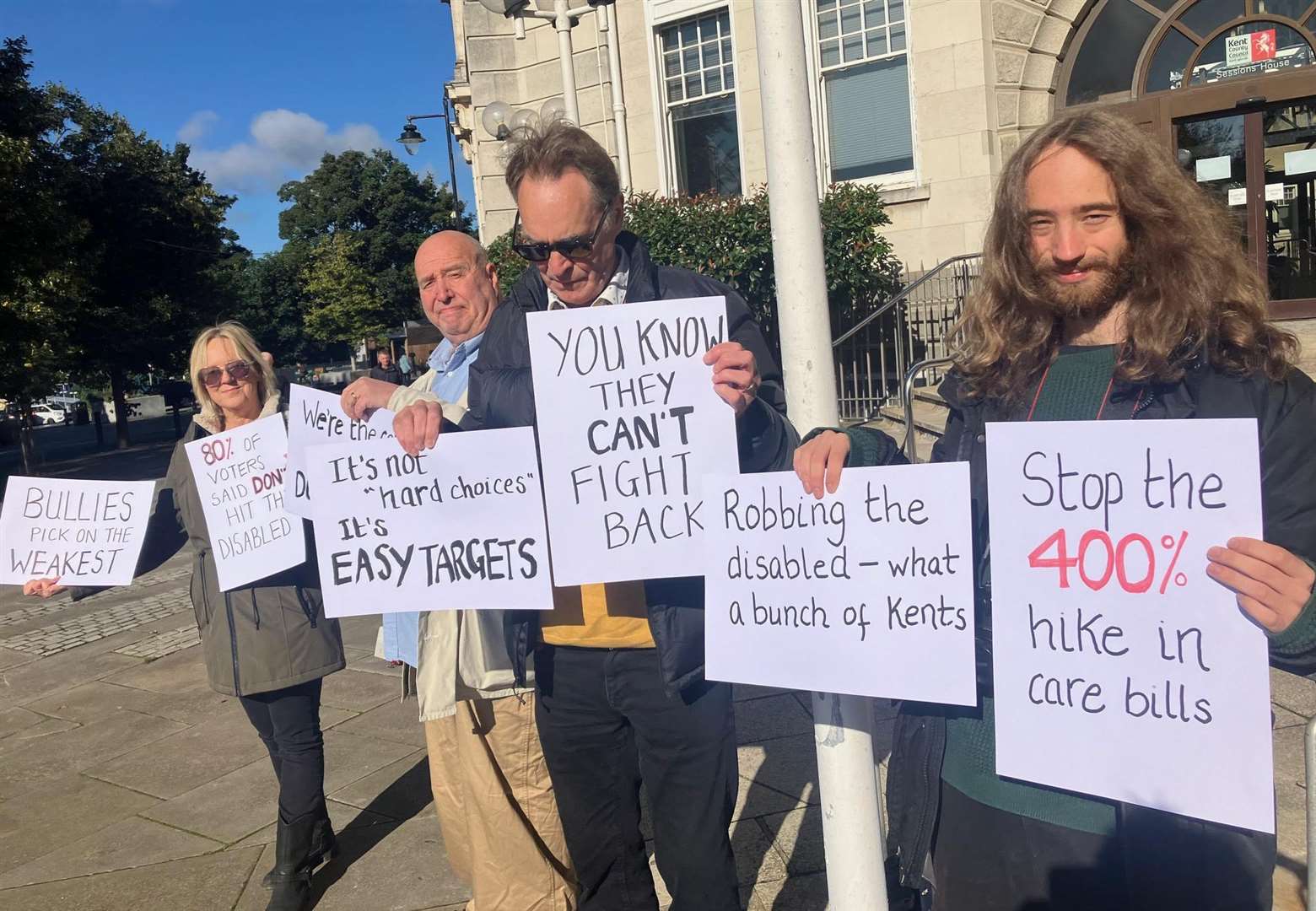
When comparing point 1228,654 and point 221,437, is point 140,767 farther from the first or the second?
point 1228,654

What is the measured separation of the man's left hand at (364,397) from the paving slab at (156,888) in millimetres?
2169

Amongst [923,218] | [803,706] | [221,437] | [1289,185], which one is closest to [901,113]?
[923,218]

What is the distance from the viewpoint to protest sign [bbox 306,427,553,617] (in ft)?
7.68

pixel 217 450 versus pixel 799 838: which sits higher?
pixel 217 450

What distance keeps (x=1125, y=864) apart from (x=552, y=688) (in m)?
1.36

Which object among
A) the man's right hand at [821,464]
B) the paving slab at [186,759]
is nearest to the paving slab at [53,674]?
the paving slab at [186,759]

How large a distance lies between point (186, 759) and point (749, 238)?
6.86 m

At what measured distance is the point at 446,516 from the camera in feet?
7.98

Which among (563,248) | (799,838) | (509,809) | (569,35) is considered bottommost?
(799,838)

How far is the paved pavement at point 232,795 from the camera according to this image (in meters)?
3.58

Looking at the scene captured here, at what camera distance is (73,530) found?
3.37 m

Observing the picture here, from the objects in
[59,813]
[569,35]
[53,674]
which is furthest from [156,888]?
[569,35]

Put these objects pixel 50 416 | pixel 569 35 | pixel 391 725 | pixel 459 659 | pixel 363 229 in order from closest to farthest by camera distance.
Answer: pixel 459 659 → pixel 391 725 → pixel 569 35 → pixel 50 416 → pixel 363 229

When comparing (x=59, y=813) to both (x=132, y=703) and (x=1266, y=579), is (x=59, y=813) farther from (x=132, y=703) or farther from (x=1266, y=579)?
(x=1266, y=579)
